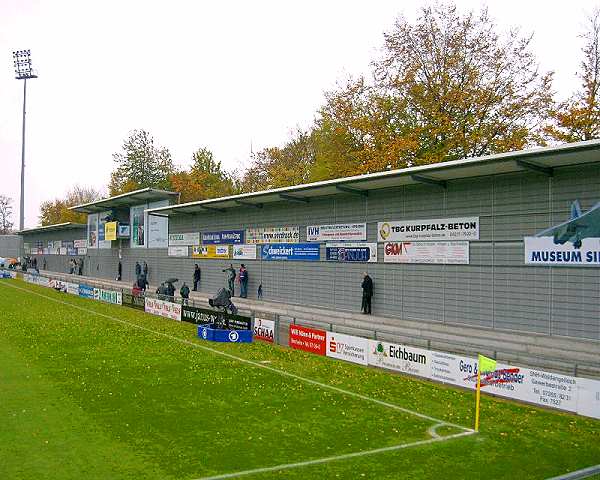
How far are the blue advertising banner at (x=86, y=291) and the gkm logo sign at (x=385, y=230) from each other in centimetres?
2345

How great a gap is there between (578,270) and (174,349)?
530 inches

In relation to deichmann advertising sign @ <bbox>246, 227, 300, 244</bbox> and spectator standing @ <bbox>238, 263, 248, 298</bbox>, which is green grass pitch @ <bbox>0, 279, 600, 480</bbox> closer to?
deichmann advertising sign @ <bbox>246, 227, 300, 244</bbox>

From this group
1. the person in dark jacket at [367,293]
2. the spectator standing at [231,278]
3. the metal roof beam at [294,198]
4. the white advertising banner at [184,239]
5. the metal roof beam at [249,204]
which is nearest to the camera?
the person in dark jacket at [367,293]

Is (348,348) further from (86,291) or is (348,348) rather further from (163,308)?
(86,291)

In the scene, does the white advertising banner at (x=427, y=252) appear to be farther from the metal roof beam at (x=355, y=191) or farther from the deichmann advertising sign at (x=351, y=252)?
the metal roof beam at (x=355, y=191)

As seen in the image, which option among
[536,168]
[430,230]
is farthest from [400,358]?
[430,230]

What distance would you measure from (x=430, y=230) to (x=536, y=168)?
5.29 m

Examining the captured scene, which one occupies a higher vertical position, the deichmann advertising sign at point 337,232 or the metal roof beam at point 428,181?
the metal roof beam at point 428,181

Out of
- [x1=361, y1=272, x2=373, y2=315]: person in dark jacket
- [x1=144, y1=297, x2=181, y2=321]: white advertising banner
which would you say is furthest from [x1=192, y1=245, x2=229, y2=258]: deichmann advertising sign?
[x1=361, y1=272, x2=373, y2=315]: person in dark jacket

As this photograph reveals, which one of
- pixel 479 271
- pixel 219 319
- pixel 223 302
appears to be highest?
pixel 479 271

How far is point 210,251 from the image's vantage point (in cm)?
3769

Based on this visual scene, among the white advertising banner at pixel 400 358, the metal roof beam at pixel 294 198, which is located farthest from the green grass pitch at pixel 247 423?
the metal roof beam at pixel 294 198

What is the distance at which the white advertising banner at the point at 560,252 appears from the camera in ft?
58.4

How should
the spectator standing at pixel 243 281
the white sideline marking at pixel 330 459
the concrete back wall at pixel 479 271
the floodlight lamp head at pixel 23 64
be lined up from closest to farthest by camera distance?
the white sideline marking at pixel 330 459, the concrete back wall at pixel 479 271, the spectator standing at pixel 243 281, the floodlight lamp head at pixel 23 64
